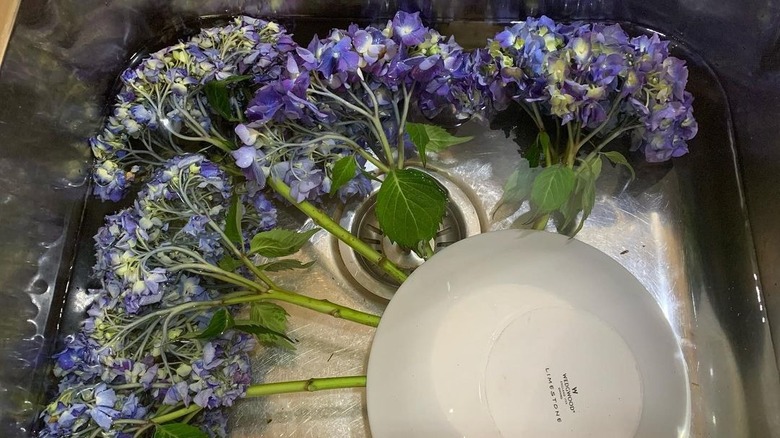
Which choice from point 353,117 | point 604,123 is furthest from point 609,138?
point 353,117

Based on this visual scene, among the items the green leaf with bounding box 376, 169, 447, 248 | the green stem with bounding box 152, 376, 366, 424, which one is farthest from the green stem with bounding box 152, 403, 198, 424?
the green leaf with bounding box 376, 169, 447, 248

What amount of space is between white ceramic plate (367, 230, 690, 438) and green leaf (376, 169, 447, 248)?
6 cm

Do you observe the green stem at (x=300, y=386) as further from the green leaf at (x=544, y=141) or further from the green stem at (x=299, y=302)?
the green leaf at (x=544, y=141)

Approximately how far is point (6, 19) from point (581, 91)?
47 cm

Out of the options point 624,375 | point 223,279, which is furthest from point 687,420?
point 223,279

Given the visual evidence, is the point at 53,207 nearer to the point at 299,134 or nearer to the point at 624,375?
the point at 299,134

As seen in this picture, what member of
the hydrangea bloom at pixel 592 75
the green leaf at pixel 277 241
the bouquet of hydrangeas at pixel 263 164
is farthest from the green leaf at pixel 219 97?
the hydrangea bloom at pixel 592 75

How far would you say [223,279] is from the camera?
496 millimetres

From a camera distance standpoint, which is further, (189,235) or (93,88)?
(93,88)

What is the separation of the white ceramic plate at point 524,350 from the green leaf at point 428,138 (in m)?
0.09

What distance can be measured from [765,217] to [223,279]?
54 centimetres

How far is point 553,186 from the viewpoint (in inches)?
21.7

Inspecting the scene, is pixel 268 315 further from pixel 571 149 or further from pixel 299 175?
pixel 571 149

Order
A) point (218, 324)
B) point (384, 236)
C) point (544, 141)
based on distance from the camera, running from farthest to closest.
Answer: point (384, 236)
point (544, 141)
point (218, 324)
